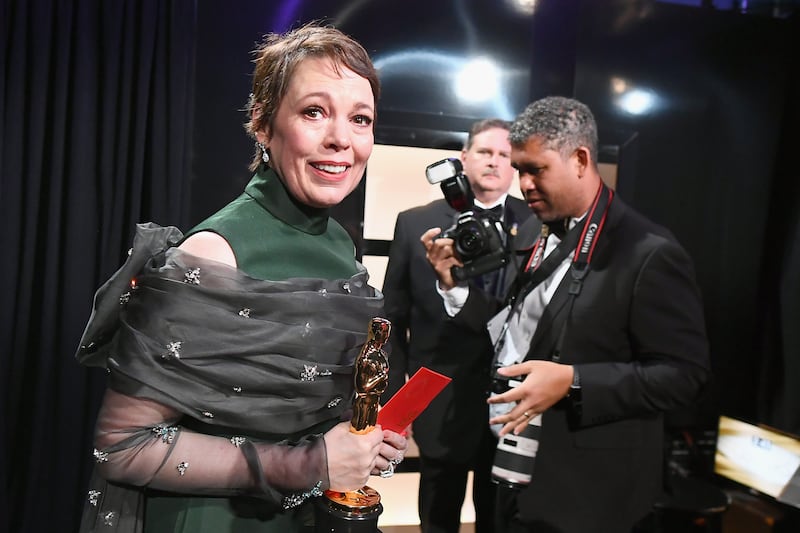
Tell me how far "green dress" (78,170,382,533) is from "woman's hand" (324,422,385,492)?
68 millimetres

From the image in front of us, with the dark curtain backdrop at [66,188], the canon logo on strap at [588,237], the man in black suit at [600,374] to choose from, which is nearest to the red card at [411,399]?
the man in black suit at [600,374]

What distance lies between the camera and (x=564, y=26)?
323 cm

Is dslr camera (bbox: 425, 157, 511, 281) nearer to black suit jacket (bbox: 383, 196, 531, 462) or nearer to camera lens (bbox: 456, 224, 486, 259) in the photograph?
camera lens (bbox: 456, 224, 486, 259)

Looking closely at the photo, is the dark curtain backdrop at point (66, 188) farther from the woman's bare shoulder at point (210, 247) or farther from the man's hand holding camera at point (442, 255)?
the woman's bare shoulder at point (210, 247)

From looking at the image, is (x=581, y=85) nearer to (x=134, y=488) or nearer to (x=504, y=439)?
(x=504, y=439)

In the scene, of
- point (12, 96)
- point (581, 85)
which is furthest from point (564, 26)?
point (12, 96)

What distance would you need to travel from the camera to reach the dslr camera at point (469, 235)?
218 centimetres

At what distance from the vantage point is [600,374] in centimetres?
190

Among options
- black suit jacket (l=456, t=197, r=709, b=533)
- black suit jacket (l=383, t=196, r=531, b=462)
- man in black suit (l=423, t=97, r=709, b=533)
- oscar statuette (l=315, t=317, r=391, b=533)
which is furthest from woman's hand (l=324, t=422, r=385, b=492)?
black suit jacket (l=383, t=196, r=531, b=462)

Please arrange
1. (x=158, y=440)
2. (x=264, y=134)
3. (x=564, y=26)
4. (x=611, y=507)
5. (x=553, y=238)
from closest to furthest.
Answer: (x=158, y=440)
(x=264, y=134)
(x=611, y=507)
(x=553, y=238)
(x=564, y=26)

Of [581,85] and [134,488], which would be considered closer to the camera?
[134,488]

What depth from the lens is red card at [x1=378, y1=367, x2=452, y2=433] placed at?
43.9 inches

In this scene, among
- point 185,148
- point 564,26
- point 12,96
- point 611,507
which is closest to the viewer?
point 611,507

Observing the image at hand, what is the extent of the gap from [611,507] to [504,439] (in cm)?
36
